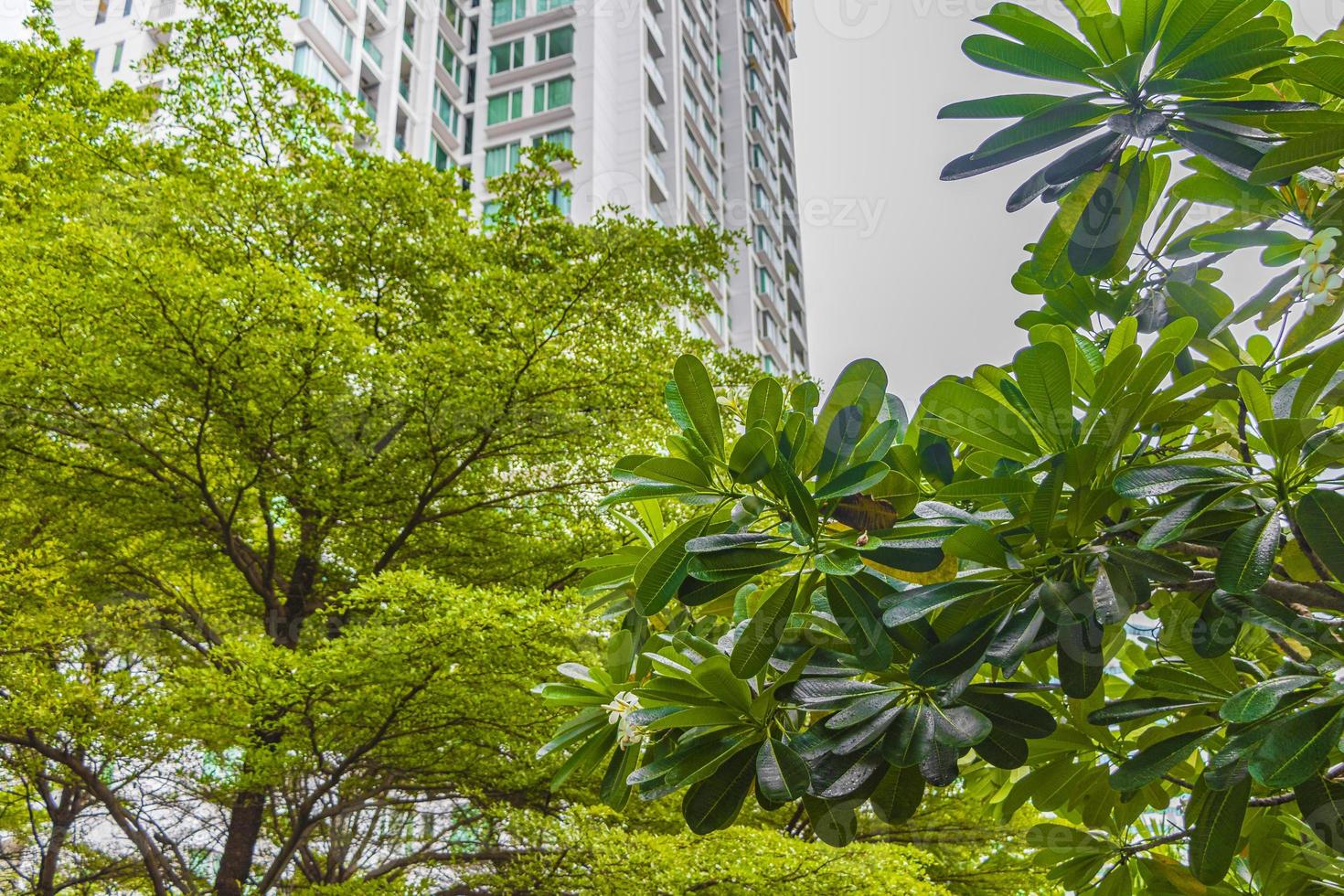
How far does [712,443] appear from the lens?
1.71 metres

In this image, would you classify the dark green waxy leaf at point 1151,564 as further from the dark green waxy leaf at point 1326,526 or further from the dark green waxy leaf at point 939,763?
the dark green waxy leaf at point 939,763

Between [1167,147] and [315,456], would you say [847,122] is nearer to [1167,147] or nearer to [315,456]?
[315,456]

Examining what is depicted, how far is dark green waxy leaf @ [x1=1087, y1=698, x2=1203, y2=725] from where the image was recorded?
1694 millimetres

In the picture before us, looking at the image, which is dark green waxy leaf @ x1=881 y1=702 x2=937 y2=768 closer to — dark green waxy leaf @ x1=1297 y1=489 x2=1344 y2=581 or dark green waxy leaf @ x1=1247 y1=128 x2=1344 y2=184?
dark green waxy leaf @ x1=1297 y1=489 x2=1344 y2=581

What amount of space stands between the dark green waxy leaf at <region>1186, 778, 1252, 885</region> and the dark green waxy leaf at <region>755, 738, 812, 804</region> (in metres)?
0.74

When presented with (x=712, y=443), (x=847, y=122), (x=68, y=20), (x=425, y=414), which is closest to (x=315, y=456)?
(x=425, y=414)

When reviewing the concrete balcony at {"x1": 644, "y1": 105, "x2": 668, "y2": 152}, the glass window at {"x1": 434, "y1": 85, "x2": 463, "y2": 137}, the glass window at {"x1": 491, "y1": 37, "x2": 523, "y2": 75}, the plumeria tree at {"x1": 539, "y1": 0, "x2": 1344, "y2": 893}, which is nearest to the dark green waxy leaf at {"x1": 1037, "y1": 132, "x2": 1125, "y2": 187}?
the plumeria tree at {"x1": 539, "y1": 0, "x2": 1344, "y2": 893}

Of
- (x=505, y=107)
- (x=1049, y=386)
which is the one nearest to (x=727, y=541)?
(x=1049, y=386)

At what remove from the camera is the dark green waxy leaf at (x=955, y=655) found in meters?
1.55

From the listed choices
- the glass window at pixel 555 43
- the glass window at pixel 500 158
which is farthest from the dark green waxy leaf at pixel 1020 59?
the glass window at pixel 555 43

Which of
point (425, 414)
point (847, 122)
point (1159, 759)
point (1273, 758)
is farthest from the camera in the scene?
point (847, 122)

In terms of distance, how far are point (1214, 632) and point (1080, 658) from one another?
272 mm

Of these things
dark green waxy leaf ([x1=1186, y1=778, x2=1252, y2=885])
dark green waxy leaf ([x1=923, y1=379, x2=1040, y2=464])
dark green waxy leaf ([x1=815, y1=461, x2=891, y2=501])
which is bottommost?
dark green waxy leaf ([x1=1186, y1=778, x2=1252, y2=885])

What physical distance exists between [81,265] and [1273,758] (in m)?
7.05
